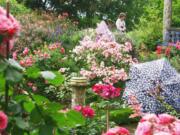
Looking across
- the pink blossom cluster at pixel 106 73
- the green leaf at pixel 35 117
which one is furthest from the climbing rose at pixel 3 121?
the pink blossom cluster at pixel 106 73

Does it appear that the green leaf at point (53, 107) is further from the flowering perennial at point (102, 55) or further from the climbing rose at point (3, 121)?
the flowering perennial at point (102, 55)

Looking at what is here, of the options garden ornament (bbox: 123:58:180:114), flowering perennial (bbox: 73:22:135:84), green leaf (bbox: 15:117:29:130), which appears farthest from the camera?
flowering perennial (bbox: 73:22:135:84)

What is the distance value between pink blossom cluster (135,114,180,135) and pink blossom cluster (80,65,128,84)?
7283 millimetres

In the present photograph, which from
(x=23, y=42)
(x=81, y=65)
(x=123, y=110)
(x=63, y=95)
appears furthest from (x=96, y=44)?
(x=23, y=42)

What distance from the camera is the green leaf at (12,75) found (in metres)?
2.41

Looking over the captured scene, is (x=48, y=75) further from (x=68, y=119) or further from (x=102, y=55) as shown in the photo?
(x=102, y=55)

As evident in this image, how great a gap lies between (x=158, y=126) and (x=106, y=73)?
320 inches

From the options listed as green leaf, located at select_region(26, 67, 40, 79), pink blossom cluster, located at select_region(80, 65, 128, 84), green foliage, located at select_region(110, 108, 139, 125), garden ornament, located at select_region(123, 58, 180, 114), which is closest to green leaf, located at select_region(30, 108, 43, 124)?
green leaf, located at select_region(26, 67, 40, 79)

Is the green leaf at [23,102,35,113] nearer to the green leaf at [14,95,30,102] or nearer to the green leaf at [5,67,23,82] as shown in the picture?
the green leaf at [14,95,30,102]

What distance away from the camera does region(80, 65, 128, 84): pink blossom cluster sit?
9.83m

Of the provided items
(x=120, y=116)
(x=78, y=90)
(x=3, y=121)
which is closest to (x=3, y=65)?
(x=3, y=121)

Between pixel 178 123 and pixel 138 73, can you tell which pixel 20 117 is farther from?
pixel 138 73

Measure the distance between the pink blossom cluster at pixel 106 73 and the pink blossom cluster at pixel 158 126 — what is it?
7.28 m

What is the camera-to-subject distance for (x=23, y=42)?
14742 millimetres
